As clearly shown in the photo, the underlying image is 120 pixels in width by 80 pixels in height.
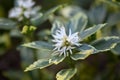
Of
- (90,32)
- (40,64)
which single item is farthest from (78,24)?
(40,64)

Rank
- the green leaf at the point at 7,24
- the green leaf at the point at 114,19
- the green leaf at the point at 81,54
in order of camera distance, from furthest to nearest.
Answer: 1. the green leaf at the point at 114,19
2. the green leaf at the point at 7,24
3. the green leaf at the point at 81,54

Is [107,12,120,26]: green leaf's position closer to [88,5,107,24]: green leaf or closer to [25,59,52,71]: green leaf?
[88,5,107,24]: green leaf

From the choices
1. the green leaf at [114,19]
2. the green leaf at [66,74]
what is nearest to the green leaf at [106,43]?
the green leaf at [66,74]

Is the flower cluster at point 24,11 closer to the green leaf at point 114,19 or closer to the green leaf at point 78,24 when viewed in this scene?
the green leaf at point 78,24

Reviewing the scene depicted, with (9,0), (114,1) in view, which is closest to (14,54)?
(9,0)

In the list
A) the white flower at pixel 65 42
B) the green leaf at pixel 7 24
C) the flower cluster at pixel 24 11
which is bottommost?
the green leaf at pixel 7 24

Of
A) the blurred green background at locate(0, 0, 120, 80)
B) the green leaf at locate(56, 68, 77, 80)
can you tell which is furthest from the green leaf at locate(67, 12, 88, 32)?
the green leaf at locate(56, 68, 77, 80)

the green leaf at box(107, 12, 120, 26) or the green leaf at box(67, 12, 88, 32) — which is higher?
the green leaf at box(67, 12, 88, 32)

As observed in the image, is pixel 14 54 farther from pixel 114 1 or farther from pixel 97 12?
pixel 114 1

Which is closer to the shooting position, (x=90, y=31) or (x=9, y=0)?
(x=90, y=31)

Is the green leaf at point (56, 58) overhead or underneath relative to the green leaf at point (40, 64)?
overhead

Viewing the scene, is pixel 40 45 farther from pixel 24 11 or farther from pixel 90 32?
pixel 24 11
